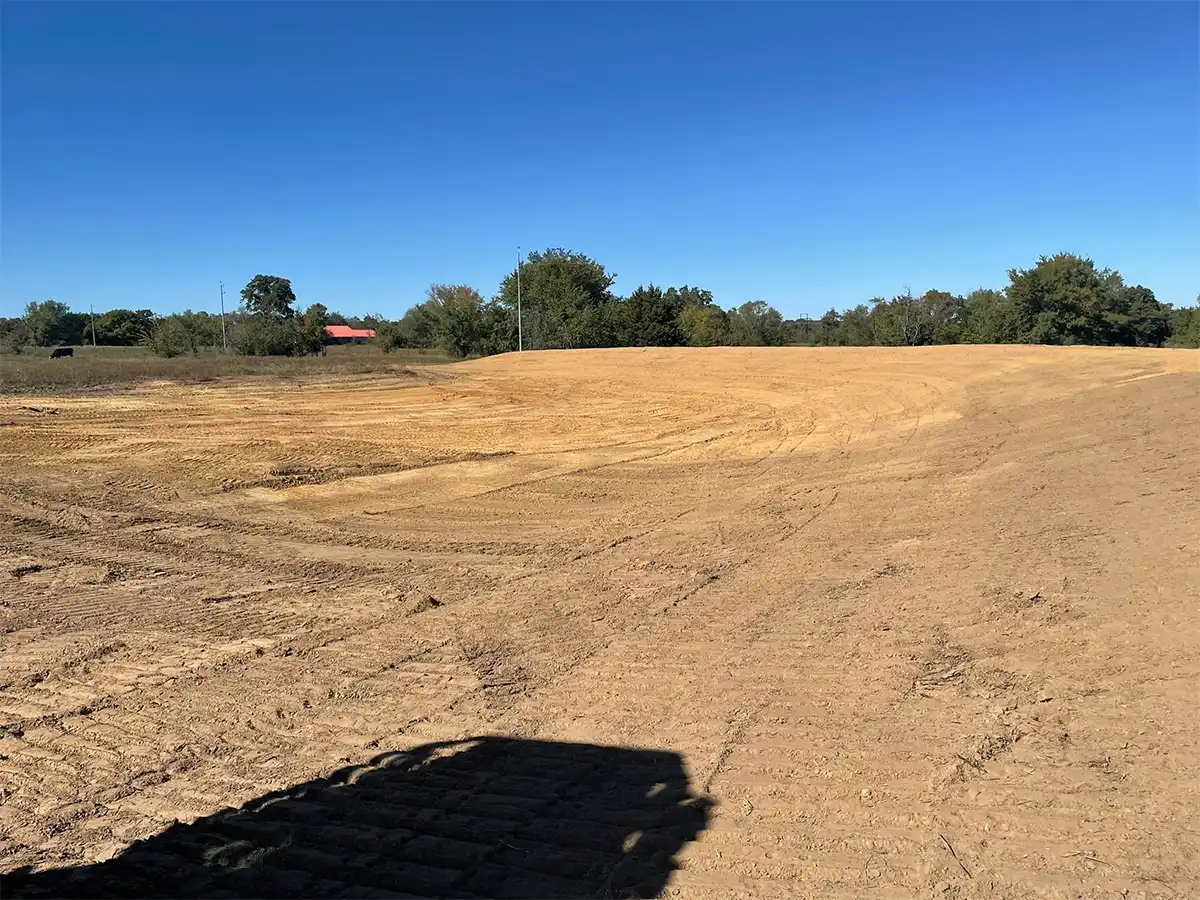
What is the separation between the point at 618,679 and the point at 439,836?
6.45ft

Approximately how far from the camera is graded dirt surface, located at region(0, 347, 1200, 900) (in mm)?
3406

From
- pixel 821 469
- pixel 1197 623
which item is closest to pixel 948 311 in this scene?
pixel 821 469

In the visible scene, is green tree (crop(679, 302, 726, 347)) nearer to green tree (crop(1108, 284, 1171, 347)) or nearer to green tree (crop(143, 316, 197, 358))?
green tree (crop(1108, 284, 1171, 347))

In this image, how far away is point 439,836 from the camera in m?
3.59

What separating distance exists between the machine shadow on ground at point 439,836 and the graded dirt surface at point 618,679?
0.02 meters

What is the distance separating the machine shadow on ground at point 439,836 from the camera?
320 centimetres

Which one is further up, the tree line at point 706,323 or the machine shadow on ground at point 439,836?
the tree line at point 706,323

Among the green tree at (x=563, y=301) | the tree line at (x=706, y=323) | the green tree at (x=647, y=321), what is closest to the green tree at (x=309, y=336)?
the tree line at (x=706, y=323)

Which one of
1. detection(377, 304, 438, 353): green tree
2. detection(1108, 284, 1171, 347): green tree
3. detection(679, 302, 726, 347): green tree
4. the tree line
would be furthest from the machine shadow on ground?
detection(377, 304, 438, 353): green tree

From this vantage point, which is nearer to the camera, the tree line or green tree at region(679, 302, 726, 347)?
the tree line

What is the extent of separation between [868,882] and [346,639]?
4.33m

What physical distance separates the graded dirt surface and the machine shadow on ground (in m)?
0.02

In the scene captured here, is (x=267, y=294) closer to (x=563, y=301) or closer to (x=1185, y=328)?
(x=563, y=301)

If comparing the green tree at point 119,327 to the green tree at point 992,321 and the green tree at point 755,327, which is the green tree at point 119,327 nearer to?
the green tree at point 755,327
